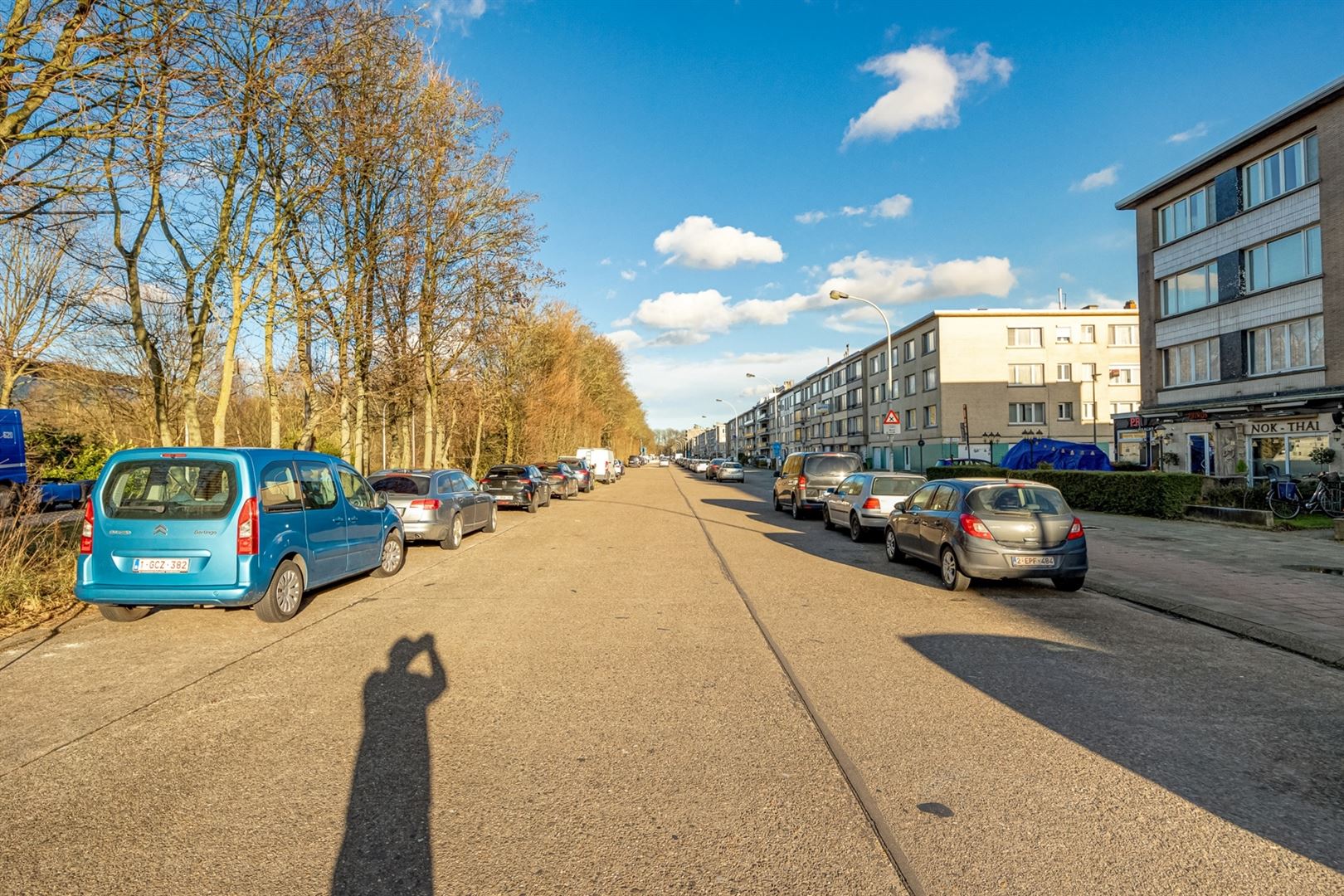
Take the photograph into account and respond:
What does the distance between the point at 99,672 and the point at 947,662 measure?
21.4ft

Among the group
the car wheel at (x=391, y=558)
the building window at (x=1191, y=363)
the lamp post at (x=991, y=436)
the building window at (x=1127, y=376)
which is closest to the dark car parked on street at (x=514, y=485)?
the car wheel at (x=391, y=558)

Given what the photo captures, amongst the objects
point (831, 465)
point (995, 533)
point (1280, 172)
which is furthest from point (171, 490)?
point (1280, 172)

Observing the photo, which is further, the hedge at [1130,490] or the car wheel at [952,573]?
the hedge at [1130,490]

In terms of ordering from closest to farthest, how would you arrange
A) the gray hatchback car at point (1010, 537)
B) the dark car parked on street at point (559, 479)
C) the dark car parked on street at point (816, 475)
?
the gray hatchback car at point (1010, 537), the dark car parked on street at point (816, 475), the dark car parked on street at point (559, 479)

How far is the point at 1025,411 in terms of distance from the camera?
5406 cm

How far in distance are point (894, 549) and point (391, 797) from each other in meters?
9.61

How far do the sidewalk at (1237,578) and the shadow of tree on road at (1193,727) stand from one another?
5.94 feet

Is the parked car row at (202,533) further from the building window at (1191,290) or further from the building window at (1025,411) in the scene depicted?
the building window at (1025,411)

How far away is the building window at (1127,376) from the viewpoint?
5438cm

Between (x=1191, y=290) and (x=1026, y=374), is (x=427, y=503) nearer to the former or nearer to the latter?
(x=1191, y=290)

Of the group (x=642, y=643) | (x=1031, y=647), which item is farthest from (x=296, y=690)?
(x=1031, y=647)

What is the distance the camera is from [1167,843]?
123 inches

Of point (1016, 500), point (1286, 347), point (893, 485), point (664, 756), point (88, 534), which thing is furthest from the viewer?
point (1286, 347)

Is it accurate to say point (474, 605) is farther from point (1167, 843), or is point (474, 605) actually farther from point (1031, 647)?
point (1167, 843)
